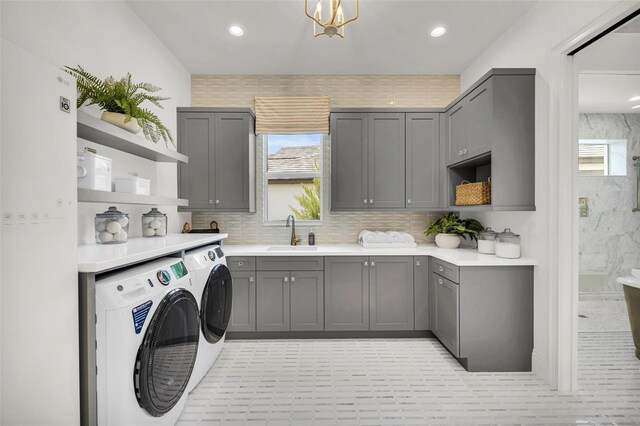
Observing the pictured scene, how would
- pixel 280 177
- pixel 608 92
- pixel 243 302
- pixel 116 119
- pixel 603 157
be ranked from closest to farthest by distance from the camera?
pixel 116 119, pixel 243 302, pixel 608 92, pixel 280 177, pixel 603 157

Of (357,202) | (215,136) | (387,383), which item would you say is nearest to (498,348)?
(387,383)

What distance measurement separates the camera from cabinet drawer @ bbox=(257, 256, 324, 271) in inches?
118

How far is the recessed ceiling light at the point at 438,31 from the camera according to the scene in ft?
8.89

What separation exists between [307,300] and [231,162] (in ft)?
5.58

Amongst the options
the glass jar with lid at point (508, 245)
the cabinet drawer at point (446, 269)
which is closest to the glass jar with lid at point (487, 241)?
the glass jar with lid at point (508, 245)

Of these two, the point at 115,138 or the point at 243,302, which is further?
the point at 243,302

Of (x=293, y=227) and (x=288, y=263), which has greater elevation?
(x=293, y=227)

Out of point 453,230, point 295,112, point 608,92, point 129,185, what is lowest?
point 453,230

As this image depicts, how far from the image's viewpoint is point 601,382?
225 cm

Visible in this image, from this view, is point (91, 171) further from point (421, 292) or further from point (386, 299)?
point (421, 292)

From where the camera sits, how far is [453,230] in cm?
329

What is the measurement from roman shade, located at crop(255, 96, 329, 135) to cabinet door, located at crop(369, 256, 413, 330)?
166cm

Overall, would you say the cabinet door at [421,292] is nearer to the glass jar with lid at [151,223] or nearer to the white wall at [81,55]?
the glass jar with lid at [151,223]

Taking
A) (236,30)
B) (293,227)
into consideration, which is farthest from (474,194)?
(236,30)
